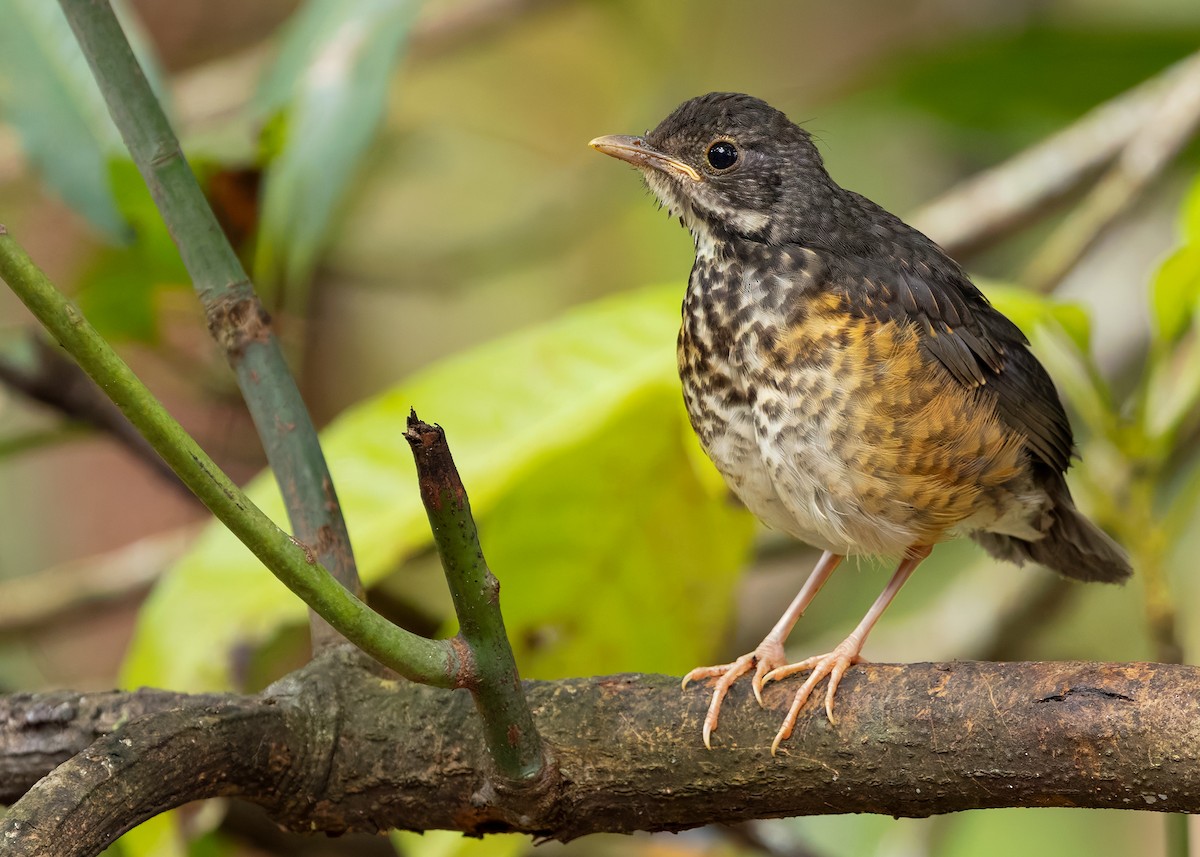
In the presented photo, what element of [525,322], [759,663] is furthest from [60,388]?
[525,322]

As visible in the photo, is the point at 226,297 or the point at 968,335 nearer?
the point at 226,297

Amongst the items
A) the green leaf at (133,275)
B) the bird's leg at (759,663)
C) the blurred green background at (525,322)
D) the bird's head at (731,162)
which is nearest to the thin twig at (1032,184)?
the blurred green background at (525,322)

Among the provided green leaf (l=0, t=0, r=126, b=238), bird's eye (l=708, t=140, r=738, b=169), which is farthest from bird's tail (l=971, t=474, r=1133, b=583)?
green leaf (l=0, t=0, r=126, b=238)

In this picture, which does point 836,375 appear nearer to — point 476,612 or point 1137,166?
point 476,612

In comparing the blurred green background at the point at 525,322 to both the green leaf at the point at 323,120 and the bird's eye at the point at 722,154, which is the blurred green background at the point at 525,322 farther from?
the bird's eye at the point at 722,154

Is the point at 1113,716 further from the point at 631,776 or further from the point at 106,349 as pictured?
the point at 106,349
